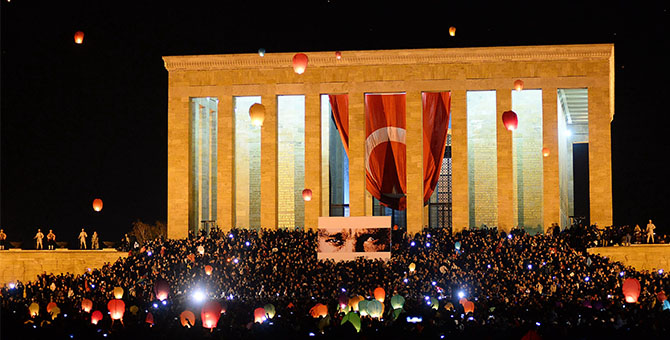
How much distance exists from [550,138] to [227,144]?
1400 cm

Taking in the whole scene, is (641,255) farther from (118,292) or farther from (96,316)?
(96,316)

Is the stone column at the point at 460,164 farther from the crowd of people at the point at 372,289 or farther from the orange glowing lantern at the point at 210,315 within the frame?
the orange glowing lantern at the point at 210,315

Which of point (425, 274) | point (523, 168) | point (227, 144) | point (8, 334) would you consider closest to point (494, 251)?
point (425, 274)

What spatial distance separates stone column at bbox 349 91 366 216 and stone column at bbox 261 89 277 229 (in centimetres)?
336

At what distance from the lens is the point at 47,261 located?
41062 mm

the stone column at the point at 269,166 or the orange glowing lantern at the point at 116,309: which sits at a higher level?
the stone column at the point at 269,166

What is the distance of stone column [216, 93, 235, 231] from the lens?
136 feet

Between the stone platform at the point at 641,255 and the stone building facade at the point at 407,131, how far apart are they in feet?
13.2

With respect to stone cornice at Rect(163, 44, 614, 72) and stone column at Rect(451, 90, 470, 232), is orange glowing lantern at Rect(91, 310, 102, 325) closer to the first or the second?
stone cornice at Rect(163, 44, 614, 72)

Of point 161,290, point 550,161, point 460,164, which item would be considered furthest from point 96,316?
point 550,161

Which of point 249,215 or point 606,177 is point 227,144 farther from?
point 606,177

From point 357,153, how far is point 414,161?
2.51 metres

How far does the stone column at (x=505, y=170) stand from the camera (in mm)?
40125

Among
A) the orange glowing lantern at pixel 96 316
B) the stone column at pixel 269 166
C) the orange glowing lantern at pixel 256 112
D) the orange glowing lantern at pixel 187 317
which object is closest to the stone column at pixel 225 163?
the stone column at pixel 269 166
